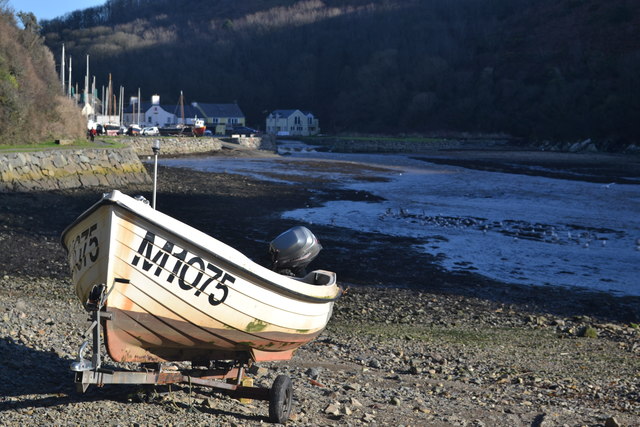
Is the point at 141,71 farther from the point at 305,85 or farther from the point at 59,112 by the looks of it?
the point at 59,112

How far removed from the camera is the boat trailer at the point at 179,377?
262 inches

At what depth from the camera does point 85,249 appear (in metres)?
7.42

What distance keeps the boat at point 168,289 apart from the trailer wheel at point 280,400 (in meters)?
0.56

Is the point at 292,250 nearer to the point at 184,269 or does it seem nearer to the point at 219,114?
the point at 184,269

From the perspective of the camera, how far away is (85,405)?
714cm

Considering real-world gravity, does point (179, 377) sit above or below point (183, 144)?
above

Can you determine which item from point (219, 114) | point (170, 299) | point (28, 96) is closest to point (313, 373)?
point (170, 299)

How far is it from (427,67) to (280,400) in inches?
5380

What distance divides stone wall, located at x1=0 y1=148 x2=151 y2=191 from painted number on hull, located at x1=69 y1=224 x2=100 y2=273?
25.1 m

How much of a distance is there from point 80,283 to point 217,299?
1.38 metres

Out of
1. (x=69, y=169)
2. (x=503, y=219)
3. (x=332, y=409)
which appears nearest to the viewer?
(x=332, y=409)

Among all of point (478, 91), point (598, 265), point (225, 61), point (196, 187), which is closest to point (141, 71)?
point (225, 61)

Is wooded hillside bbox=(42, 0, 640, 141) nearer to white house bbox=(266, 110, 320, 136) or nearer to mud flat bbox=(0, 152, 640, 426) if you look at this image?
white house bbox=(266, 110, 320, 136)

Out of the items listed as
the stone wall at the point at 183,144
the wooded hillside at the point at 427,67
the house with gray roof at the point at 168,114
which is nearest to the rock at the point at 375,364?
the stone wall at the point at 183,144
